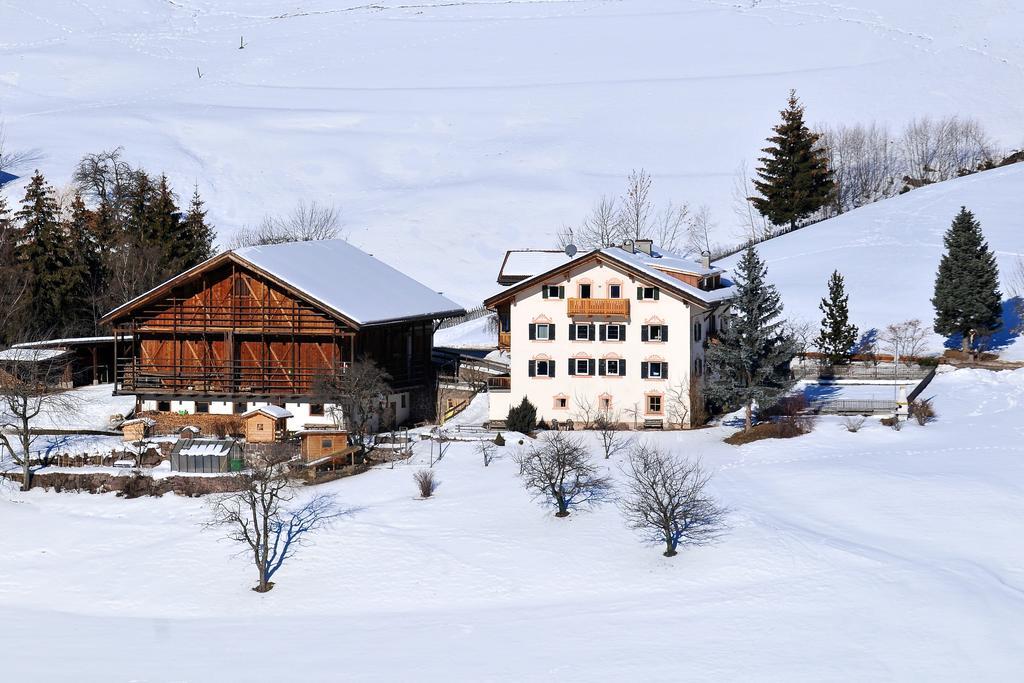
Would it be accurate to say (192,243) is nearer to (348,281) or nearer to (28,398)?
(348,281)

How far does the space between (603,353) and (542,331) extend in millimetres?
2719

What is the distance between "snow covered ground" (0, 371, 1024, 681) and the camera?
3544cm

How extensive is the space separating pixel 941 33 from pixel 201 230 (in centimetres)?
8927

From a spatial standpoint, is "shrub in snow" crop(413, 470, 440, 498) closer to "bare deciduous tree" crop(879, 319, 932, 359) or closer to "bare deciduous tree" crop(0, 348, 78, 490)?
"bare deciduous tree" crop(0, 348, 78, 490)

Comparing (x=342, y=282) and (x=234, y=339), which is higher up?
(x=342, y=282)

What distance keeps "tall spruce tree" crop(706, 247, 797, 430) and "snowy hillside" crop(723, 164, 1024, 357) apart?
22529 millimetres

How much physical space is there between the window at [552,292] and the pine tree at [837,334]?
1875 centimetres

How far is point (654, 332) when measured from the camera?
57.8 meters

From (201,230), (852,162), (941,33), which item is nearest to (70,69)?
(201,230)

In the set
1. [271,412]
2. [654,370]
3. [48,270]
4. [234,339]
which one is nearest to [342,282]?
[234,339]

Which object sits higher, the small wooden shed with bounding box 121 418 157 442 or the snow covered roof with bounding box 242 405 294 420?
the snow covered roof with bounding box 242 405 294 420

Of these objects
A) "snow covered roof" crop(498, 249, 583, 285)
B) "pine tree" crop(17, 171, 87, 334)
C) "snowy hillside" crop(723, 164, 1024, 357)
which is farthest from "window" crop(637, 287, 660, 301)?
"pine tree" crop(17, 171, 87, 334)

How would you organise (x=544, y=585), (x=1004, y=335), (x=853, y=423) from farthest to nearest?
(x=1004, y=335)
(x=853, y=423)
(x=544, y=585)

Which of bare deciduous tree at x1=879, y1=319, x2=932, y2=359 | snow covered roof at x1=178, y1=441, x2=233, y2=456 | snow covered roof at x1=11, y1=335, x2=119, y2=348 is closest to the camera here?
snow covered roof at x1=178, y1=441, x2=233, y2=456
